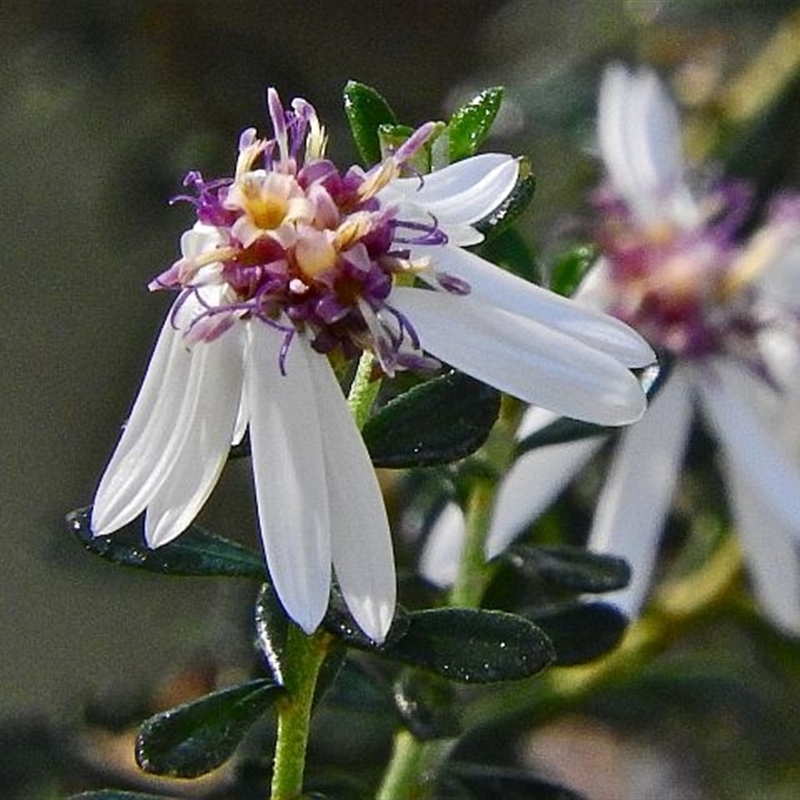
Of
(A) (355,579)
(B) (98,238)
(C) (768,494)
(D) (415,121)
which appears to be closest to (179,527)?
(A) (355,579)

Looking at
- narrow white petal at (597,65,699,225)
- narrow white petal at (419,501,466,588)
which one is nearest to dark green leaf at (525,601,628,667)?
narrow white petal at (419,501,466,588)

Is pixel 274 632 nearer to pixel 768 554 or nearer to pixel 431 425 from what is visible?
pixel 431 425

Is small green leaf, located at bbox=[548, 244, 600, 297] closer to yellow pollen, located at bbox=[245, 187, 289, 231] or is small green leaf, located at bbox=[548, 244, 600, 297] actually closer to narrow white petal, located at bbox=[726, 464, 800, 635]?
yellow pollen, located at bbox=[245, 187, 289, 231]

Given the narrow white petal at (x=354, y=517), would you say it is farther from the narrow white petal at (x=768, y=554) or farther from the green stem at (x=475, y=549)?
the narrow white petal at (x=768, y=554)

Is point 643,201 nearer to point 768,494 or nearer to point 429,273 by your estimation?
point 768,494

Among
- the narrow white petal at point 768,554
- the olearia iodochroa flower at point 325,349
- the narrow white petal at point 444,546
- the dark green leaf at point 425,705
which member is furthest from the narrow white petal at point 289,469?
the narrow white petal at point 768,554
